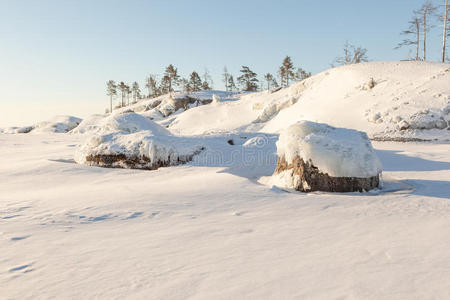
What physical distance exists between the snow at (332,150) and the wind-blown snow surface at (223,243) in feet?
1.44

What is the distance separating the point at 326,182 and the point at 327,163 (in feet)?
0.86

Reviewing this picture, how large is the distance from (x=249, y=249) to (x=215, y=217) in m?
0.76

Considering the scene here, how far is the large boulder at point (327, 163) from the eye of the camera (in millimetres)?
3674

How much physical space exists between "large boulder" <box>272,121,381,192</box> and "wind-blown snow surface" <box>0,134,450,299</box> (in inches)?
11.5

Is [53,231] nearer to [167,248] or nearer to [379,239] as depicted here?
[167,248]

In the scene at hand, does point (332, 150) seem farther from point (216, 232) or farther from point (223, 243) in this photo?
point (223, 243)

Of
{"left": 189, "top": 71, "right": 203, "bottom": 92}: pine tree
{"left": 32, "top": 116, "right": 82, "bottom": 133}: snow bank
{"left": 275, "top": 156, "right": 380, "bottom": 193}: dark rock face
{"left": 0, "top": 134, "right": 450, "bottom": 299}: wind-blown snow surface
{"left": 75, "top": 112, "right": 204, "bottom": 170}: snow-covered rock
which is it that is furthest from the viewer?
{"left": 189, "top": 71, "right": 203, "bottom": 92}: pine tree

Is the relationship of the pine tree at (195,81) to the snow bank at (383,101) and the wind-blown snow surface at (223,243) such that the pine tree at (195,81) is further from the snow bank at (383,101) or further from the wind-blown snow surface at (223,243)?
the wind-blown snow surface at (223,243)

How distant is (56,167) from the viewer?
5105 millimetres

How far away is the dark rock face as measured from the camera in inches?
144

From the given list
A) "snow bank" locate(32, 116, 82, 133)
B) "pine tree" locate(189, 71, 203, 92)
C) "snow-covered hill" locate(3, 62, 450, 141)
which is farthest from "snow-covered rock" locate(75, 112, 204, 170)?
"pine tree" locate(189, 71, 203, 92)

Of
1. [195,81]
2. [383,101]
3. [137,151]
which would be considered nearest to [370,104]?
[383,101]

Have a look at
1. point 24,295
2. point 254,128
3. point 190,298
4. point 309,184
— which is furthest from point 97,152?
point 254,128

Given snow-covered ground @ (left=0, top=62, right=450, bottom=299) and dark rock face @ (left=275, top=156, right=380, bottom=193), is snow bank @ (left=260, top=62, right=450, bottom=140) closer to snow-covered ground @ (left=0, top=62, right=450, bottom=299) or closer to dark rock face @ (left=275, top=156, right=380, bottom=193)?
snow-covered ground @ (left=0, top=62, right=450, bottom=299)
